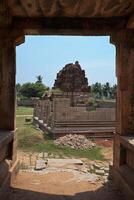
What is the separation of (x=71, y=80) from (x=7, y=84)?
30.1 meters

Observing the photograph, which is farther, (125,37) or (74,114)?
(74,114)

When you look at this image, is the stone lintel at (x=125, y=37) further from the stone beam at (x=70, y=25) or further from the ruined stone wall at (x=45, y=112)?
the ruined stone wall at (x=45, y=112)

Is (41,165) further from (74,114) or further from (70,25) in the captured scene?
(74,114)

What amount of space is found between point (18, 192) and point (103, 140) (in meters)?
10.9

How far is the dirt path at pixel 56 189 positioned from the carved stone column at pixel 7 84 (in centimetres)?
128

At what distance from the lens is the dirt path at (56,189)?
655 centimetres

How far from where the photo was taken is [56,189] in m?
7.07

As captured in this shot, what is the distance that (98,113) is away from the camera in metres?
19.2

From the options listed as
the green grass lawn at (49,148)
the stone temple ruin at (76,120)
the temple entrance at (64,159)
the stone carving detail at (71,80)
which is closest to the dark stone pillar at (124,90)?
the temple entrance at (64,159)

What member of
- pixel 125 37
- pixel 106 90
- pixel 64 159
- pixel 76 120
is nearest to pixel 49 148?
pixel 64 159

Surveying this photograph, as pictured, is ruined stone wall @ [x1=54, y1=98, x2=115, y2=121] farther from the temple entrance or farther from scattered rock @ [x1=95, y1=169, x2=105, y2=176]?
scattered rock @ [x1=95, y1=169, x2=105, y2=176]

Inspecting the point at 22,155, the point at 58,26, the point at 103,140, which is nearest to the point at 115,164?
the point at 58,26

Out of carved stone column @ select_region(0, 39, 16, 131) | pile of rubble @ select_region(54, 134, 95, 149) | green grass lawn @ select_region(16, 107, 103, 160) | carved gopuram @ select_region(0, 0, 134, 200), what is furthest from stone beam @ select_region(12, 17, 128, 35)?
pile of rubble @ select_region(54, 134, 95, 149)

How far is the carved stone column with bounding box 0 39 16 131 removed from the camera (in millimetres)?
7324
